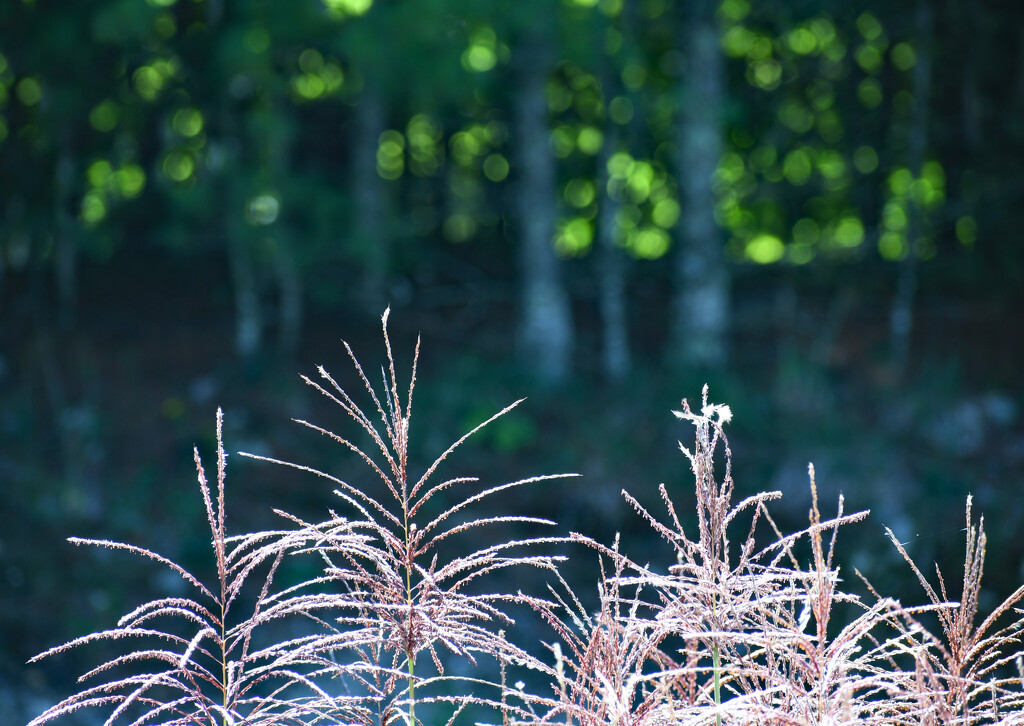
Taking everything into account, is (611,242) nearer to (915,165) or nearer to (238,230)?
(915,165)

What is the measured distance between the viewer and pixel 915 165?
41.1 ft

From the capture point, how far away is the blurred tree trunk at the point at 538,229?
11.7m

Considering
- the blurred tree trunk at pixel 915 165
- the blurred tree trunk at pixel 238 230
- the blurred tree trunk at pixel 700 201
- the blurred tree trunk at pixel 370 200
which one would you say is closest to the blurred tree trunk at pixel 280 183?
the blurred tree trunk at pixel 238 230

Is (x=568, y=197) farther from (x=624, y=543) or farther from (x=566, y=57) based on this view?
(x=624, y=543)

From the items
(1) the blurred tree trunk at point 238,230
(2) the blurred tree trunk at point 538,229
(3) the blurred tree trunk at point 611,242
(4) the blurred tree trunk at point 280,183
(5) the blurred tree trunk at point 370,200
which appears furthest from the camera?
(3) the blurred tree trunk at point 611,242

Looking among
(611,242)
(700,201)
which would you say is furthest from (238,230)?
(700,201)

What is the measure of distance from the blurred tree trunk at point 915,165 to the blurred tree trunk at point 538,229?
426 centimetres

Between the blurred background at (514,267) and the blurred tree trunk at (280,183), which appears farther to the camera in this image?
the blurred tree trunk at (280,183)

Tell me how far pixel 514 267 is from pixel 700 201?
3962 millimetres

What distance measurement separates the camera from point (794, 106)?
1523 centimetres

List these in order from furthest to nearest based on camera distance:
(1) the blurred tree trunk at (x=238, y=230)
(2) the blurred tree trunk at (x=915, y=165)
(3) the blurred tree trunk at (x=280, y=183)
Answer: (2) the blurred tree trunk at (x=915, y=165)
(1) the blurred tree trunk at (x=238, y=230)
(3) the blurred tree trunk at (x=280, y=183)

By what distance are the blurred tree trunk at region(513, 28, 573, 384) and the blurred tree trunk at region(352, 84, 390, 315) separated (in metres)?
1.76

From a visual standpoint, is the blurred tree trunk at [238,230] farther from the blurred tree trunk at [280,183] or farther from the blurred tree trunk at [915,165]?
the blurred tree trunk at [915,165]

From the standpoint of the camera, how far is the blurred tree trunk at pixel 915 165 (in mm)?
12375
